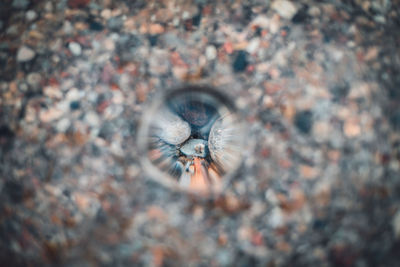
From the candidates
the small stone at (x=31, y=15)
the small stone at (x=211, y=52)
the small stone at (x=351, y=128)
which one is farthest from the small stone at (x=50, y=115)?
the small stone at (x=351, y=128)

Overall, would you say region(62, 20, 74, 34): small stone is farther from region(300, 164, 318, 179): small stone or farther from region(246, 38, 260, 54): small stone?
region(300, 164, 318, 179): small stone

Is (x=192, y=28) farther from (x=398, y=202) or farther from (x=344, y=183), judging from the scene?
(x=398, y=202)

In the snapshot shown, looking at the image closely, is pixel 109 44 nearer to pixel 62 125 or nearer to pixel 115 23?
pixel 115 23

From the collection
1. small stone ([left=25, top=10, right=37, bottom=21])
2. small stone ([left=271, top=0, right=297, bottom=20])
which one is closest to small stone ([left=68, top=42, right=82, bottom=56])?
small stone ([left=25, top=10, right=37, bottom=21])

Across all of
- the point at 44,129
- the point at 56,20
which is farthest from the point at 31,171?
the point at 56,20

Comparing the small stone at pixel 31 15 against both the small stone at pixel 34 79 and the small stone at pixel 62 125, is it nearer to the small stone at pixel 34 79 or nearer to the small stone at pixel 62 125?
the small stone at pixel 34 79

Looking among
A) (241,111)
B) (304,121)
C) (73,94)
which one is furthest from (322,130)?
(73,94)
